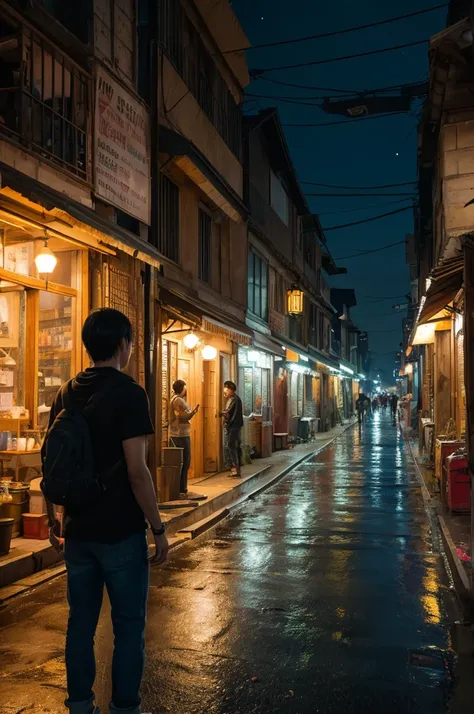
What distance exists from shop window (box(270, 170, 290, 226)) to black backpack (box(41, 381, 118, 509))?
2231cm

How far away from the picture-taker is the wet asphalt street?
4.29m

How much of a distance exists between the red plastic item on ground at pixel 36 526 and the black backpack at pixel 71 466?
5236 mm

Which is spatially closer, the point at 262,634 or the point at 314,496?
the point at 262,634

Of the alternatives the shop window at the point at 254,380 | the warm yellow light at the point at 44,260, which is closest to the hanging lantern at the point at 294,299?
the shop window at the point at 254,380

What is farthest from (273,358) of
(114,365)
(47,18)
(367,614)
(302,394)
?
(114,365)

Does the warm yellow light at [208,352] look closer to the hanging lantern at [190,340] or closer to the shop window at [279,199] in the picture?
the hanging lantern at [190,340]

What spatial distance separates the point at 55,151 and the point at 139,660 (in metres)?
7.41

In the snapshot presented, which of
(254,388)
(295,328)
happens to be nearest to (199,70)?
(254,388)

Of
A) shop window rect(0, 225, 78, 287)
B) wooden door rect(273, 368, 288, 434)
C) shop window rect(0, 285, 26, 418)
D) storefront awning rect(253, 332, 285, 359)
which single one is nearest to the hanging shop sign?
shop window rect(0, 225, 78, 287)

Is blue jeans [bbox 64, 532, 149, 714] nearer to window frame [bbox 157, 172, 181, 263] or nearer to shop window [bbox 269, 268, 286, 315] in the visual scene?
window frame [bbox 157, 172, 181, 263]

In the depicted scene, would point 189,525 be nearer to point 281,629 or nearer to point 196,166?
point 281,629

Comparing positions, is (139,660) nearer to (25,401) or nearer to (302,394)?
(25,401)

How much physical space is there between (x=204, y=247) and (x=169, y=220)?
2.74 meters

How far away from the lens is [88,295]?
33.4 feet
